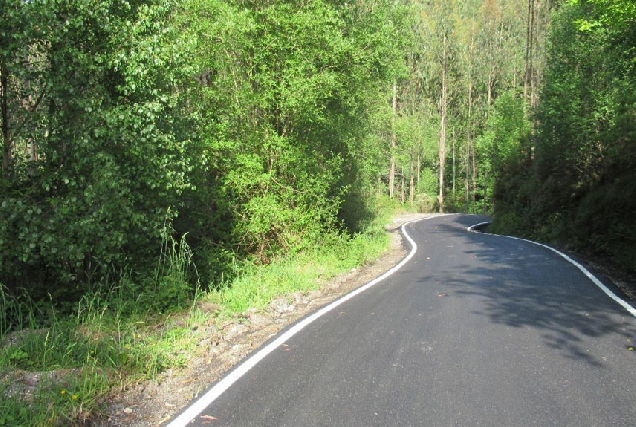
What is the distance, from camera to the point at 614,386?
14.2 ft

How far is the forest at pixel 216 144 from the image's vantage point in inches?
298

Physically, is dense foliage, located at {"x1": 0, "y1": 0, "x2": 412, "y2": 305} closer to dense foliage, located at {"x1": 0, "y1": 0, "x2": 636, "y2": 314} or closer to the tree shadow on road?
dense foliage, located at {"x1": 0, "y1": 0, "x2": 636, "y2": 314}

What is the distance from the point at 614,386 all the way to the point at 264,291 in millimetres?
5818

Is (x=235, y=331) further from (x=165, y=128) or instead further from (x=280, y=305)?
(x=165, y=128)

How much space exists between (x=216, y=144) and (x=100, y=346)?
274 inches

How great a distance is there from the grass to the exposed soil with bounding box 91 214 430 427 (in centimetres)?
12

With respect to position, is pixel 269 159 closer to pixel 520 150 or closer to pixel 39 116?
pixel 39 116

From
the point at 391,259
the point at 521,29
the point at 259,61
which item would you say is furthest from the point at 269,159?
the point at 521,29

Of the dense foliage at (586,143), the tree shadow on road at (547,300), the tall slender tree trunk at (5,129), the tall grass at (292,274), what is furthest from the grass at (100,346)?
the dense foliage at (586,143)

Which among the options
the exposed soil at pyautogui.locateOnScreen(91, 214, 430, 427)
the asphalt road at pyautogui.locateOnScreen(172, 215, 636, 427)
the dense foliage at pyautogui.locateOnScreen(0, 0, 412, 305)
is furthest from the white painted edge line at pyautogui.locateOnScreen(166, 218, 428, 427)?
the dense foliage at pyautogui.locateOnScreen(0, 0, 412, 305)

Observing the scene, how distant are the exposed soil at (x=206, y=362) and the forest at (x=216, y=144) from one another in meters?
0.41

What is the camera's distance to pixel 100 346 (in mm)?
5672

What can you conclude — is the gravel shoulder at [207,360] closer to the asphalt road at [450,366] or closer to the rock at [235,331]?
the rock at [235,331]

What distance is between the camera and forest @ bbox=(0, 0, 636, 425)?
7578mm
